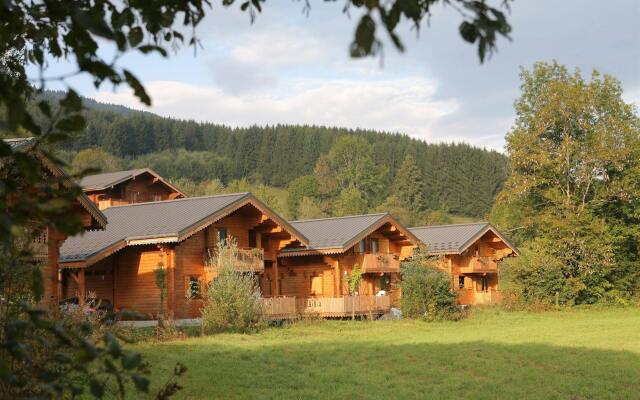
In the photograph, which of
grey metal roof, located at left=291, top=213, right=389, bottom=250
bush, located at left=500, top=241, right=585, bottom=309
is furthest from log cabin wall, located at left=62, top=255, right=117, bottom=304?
bush, located at left=500, top=241, right=585, bottom=309

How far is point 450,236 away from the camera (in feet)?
160

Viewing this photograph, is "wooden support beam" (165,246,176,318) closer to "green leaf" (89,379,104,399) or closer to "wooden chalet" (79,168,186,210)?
"wooden chalet" (79,168,186,210)

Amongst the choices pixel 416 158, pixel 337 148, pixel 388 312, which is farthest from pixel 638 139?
pixel 416 158

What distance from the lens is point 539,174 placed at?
1726 inches

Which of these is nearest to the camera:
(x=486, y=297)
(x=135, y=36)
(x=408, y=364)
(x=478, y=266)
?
(x=135, y=36)

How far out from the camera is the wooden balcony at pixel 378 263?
40.5 metres

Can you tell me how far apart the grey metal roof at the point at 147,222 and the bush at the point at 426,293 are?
790 cm

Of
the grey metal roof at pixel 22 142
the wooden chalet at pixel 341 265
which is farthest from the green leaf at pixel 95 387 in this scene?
the wooden chalet at pixel 341 265

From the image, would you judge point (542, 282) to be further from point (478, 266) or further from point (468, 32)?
point (468, 32)

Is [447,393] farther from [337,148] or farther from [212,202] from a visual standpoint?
[337,148]

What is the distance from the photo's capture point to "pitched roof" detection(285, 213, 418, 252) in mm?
37969

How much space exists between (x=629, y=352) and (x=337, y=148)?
324ft

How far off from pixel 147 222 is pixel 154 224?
689mm

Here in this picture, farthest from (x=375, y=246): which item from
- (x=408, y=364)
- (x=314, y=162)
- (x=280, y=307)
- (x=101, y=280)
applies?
(x=314, y=162)
